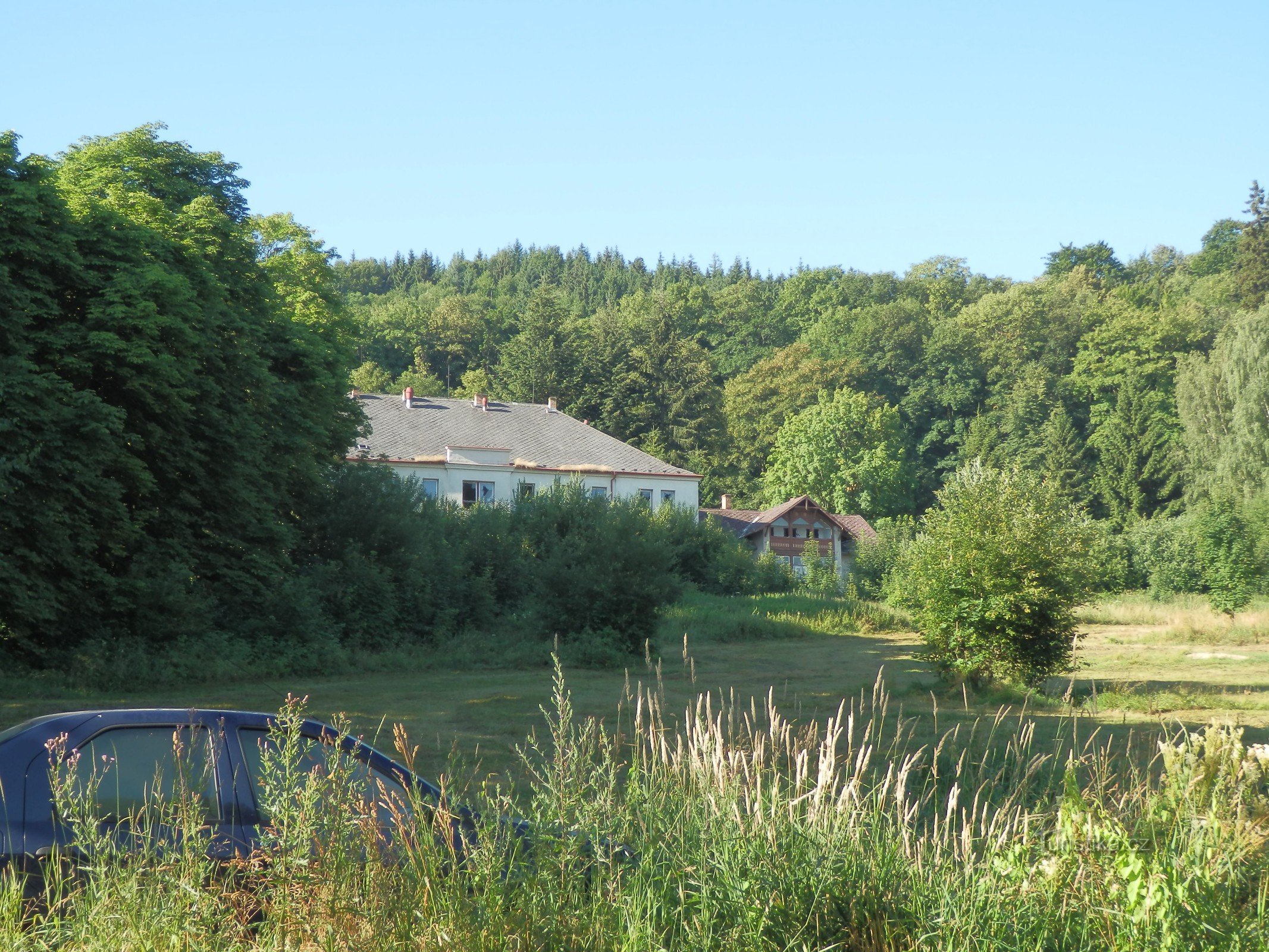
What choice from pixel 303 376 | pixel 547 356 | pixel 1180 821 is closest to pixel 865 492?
pixel 547 356

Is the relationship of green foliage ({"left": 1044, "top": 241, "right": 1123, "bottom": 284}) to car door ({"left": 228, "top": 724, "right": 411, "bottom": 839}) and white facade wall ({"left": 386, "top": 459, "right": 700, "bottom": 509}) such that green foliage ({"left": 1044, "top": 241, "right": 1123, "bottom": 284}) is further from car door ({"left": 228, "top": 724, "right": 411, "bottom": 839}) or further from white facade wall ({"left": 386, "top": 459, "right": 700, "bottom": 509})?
car door ({"left": 228, "top": 724, "right": 411, "bottom": 839})

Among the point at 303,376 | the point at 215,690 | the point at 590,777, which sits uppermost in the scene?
the point at 303,376

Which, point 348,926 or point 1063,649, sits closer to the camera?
point 348,926

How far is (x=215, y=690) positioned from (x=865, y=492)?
64032 millimetres

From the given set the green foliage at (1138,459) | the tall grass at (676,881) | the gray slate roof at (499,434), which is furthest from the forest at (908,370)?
the tall grass at (676,881)

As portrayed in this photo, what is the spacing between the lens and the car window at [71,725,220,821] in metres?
5.36

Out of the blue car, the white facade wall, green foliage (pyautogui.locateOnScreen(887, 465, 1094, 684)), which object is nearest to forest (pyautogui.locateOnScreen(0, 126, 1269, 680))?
green foliage (pyautogui.locateOnScreen(887, 465, 1094, 684))

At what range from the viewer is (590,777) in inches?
187

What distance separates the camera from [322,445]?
88.1ft

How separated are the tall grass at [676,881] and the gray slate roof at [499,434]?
167ft

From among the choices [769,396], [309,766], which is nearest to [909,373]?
[769,396]

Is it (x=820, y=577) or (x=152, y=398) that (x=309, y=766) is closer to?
(x=152, y=398)

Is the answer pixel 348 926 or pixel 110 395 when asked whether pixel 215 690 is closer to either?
pixel 110 395

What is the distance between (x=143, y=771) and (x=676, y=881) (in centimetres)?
292
